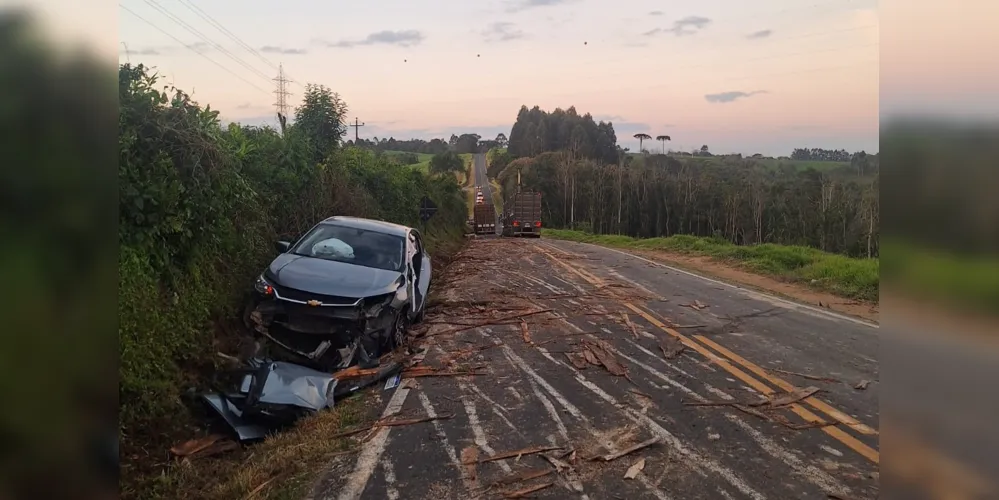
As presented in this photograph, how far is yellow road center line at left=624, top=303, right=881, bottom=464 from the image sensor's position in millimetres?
5027

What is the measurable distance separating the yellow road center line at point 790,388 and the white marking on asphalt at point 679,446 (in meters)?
1.31

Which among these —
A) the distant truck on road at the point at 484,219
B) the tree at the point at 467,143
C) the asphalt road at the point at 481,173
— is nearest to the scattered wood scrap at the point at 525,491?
the distant truck on road at the point at 484,219

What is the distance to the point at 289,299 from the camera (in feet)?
24.5

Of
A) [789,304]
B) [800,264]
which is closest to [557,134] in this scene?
[800,264]

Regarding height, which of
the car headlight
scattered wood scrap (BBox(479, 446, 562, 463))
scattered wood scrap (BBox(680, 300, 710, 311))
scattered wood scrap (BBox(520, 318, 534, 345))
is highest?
the car headlight

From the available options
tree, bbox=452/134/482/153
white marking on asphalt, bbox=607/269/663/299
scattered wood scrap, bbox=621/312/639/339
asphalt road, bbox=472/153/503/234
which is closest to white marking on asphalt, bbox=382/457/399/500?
scattered wood scrap, bbox=621/312/639/339

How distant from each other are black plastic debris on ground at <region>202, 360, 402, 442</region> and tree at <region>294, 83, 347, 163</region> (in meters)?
13.3

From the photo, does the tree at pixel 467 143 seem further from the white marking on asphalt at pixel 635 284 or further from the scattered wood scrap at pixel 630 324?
the scattered wood scrap at pixel 630 324

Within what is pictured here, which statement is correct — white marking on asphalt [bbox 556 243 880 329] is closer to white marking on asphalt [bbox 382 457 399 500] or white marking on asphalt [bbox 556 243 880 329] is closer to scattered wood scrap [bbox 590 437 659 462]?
scattered wood scrap [bbox 590 437 659 462]

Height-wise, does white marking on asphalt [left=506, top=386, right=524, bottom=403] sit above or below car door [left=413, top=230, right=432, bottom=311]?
below

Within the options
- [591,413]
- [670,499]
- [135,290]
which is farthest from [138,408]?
[670,499]

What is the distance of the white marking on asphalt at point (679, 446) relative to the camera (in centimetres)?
441
